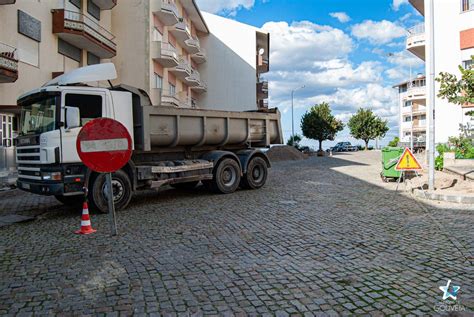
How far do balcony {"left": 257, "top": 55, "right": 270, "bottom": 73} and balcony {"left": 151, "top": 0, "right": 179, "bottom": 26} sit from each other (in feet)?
68.0

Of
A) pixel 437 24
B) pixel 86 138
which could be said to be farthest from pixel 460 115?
pixel 86 138

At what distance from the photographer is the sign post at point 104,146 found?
19.0ft

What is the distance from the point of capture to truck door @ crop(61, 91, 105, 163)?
772 cm

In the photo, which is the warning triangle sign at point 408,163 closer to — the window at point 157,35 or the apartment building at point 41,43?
the apartment building at point 41,43

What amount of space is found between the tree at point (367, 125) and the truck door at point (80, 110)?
57.2m

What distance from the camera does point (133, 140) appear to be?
8.95 m

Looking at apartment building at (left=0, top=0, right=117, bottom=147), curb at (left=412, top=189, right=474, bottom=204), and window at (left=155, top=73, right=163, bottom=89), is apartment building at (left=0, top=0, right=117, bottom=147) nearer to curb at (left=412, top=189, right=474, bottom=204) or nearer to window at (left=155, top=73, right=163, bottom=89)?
window at (left=155, top=73, right=163, bottom=89)

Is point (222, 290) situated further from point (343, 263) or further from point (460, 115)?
point (460, 115)

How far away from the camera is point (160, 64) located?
1053 inches

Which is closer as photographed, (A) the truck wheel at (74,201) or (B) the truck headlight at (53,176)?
(B) the truck headlight at (53,176)

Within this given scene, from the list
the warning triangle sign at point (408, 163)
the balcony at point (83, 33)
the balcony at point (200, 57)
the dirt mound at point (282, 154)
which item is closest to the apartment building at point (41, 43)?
the balcony at point (83, 33)

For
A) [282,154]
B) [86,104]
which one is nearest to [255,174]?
[86,104]

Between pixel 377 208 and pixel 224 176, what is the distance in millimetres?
4673

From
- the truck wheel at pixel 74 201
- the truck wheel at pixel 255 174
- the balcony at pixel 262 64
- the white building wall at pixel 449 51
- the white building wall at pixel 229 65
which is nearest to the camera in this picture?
the truck wheel at pixel 74 201
